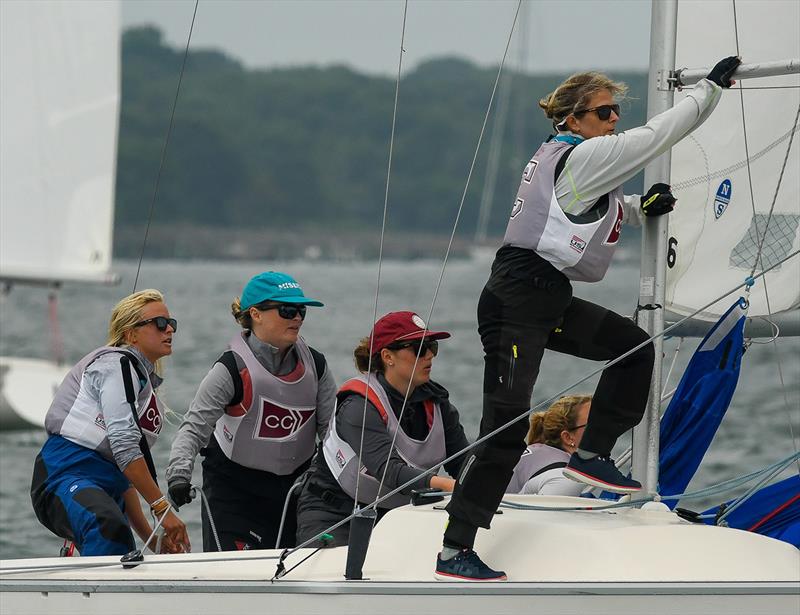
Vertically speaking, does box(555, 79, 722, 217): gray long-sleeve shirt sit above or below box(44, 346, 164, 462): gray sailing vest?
above

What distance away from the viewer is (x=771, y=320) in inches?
172

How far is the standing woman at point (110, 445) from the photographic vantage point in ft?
12.5

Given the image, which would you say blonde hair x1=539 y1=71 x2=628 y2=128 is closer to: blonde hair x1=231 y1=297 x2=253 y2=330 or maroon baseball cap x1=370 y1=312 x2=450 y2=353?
maroon baseball cap x1=370 y1=312 x2=450 y2=353

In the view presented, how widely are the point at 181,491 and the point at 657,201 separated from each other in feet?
4.80

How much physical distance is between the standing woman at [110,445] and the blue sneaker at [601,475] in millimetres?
1069

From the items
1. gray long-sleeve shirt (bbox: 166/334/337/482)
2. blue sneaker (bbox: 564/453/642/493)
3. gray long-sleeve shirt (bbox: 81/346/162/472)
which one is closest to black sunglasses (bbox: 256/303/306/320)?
gray long-sleeve shirt (bbox: 166/334/337/482)

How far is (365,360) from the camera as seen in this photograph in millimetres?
3994

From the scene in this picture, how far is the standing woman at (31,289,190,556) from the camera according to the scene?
379 cm

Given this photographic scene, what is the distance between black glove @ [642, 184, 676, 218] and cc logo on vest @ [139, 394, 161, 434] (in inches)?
56.9

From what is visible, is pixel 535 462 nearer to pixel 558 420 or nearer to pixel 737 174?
pixel 558 420

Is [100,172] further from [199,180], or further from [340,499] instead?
[199,180]

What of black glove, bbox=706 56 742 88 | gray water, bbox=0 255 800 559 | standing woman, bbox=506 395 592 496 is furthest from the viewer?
gray water, bbox=0 255 800 559

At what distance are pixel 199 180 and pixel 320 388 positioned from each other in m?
63.2

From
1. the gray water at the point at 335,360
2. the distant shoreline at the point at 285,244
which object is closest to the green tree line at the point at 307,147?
the distant shoreline at the point at 285,244
